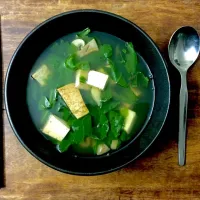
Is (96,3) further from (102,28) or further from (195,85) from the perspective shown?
(195,85)

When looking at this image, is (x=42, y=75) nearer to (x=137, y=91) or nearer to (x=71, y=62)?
(x=71, y=62)

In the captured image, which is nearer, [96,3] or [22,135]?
[22,135]

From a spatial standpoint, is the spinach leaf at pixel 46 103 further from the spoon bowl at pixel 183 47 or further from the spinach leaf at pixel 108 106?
the spoon bowl at pixel 183 47

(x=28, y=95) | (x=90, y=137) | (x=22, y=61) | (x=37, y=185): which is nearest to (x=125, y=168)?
(x=90, y=137)

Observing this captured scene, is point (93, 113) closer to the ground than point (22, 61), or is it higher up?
closer to the ground

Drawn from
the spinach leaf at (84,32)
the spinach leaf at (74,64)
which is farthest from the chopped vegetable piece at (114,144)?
the spinach leaf at (84,32)

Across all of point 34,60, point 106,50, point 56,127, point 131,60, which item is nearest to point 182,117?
point 131,60

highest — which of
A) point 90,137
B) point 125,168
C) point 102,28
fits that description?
point 102,28
